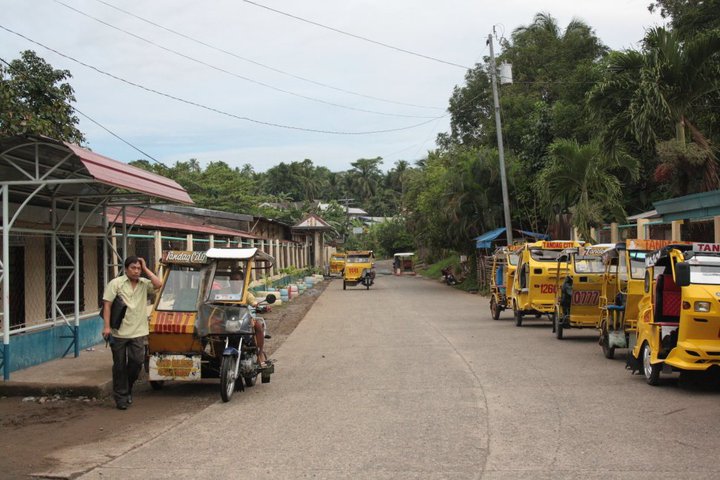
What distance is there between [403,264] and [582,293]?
5950cm

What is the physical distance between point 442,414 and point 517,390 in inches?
77.9

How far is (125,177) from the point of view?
37.0 feet

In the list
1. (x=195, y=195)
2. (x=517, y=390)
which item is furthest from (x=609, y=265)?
(x=195, y=195)

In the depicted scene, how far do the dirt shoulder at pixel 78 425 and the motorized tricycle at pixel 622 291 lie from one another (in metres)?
6.92

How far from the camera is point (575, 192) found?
26.7 meters

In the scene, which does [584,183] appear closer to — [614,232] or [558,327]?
[614,232]

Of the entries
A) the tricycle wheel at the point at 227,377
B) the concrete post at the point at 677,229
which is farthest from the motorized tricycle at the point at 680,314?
the concrete post at the point at 677,229

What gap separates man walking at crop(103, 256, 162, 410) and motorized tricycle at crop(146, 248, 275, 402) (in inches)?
12.4

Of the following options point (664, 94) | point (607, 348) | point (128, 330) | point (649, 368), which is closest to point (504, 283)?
point (664, 94)

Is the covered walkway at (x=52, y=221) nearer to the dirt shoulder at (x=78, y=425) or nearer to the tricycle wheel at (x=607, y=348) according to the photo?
the dirt shoulder at (x=78, y=425)

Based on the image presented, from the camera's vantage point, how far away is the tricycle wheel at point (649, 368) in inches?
404

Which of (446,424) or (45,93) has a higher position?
(45,93)

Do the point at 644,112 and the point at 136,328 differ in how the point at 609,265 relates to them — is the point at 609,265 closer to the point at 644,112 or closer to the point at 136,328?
the point at 644,112

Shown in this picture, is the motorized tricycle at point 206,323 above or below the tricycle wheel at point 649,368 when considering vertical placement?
above
